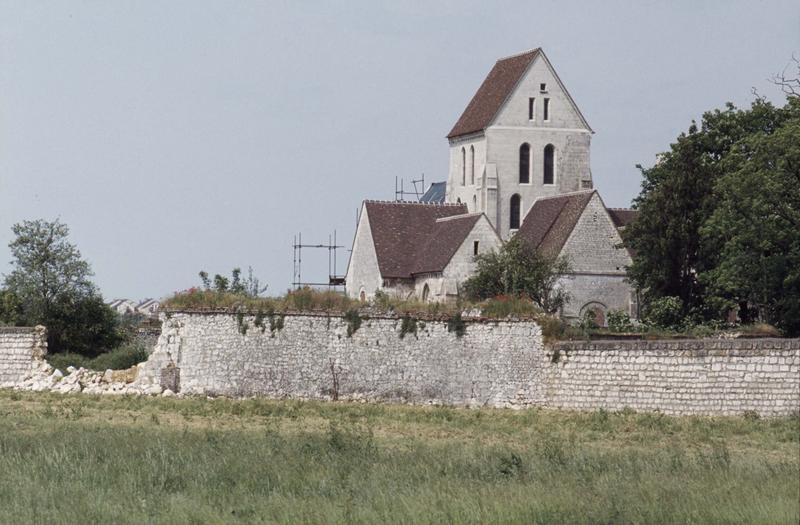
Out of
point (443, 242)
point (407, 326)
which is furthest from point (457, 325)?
point (443, 242)

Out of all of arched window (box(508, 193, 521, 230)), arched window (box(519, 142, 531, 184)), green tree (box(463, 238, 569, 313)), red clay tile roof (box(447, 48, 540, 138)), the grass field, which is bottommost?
the grass field

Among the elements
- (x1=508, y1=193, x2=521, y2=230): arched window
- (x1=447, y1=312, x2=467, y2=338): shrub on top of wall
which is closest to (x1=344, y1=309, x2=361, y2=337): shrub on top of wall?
(x1=447, y1=312, x2=467, y2=338): shrub on top of wall

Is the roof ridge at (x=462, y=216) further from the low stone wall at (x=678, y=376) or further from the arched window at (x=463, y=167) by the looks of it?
the low stone wall at (x=678, y=376)

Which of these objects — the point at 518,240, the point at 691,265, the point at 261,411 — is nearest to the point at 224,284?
the point at 518,240

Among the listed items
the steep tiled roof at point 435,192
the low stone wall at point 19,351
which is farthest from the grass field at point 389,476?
the steep tiled roof at point 435,192

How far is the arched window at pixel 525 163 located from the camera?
71812 millimetres

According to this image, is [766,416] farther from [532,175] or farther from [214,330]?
[532,175]

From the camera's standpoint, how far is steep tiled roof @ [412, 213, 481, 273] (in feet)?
200

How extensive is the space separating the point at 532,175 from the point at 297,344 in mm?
37370

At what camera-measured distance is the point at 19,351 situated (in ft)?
127

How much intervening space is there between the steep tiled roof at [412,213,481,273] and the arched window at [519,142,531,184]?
25.8 ft

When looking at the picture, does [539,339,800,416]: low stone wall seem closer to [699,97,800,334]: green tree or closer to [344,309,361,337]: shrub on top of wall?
[344,309,361,337]: shrub on top of wall

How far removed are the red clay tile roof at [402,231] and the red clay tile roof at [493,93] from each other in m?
6.14

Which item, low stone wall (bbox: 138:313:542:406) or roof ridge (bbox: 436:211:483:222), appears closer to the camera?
low stone wall (bbox: 138:313:542:406)
